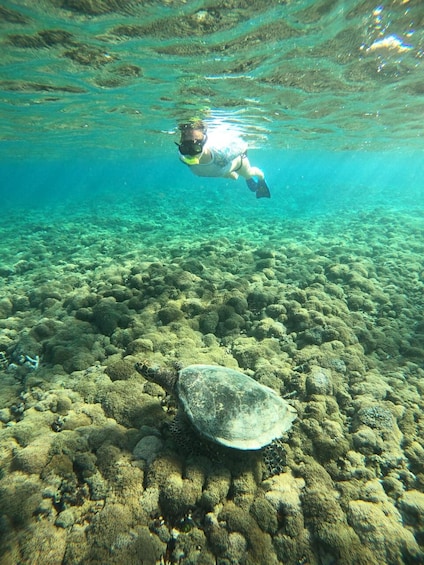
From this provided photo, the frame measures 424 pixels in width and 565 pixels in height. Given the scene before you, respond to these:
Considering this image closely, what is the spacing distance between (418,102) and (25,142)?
33.0 metres

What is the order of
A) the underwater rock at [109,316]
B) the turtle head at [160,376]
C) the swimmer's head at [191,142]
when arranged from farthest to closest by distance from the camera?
the swimmer's head at [191,142], the underwater rock at [109,316], the turtle head at [160,376]

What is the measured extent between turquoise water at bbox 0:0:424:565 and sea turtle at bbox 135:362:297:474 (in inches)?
6.1

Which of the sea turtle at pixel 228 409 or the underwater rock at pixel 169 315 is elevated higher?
the underwater rock at pixel 169 315

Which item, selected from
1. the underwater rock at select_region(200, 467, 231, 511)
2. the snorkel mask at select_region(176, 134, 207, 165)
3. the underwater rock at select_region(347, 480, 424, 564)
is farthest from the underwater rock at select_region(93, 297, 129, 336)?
the underwater rock at select_region(347, 480, 424, 564)

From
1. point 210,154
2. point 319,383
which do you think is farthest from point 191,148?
point 319,383

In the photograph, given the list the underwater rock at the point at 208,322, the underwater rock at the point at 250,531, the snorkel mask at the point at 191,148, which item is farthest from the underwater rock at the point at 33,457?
the snorkel mask at the point at 191,148

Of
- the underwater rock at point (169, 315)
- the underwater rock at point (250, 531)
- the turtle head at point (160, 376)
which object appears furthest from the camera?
the underwater rock at point (169, 315)

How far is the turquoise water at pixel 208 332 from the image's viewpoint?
3006 millimetres

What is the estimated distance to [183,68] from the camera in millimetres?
10797

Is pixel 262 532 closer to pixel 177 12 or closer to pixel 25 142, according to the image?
pixel 177 12

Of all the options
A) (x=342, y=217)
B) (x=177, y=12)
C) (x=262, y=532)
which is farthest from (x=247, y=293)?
(x=342, y=217)

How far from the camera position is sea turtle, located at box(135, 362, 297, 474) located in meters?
3.47

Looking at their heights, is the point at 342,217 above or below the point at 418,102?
below

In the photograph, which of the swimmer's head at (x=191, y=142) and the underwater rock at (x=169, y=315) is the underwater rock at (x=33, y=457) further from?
the swimmer's head at (x=191, y=142)
